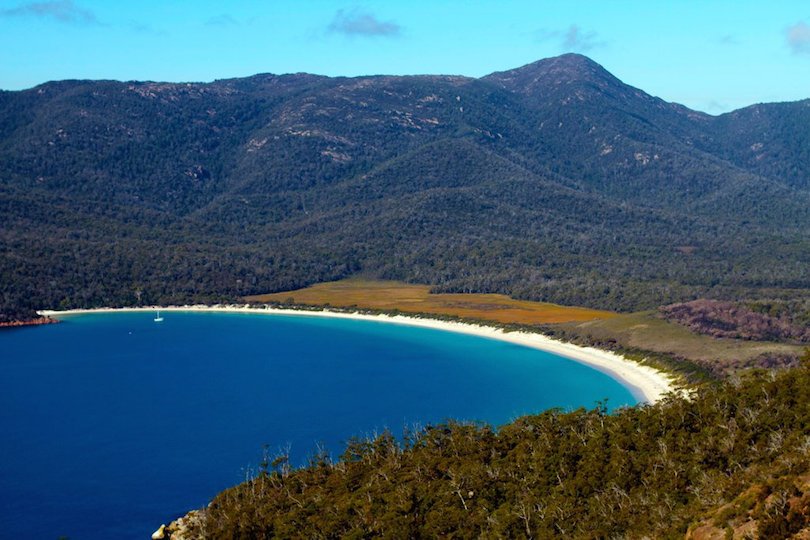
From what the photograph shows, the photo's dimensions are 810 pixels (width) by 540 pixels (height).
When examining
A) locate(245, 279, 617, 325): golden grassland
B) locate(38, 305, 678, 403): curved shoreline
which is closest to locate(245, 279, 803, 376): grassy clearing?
locate(245, 279, 617, 325): golden grassland

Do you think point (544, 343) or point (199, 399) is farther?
point (544, 343)

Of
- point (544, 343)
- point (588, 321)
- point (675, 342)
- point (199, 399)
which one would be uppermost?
point (675, 342)

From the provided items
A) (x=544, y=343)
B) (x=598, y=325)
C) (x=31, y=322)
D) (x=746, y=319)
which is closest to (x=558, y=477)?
(x=746, y=319)

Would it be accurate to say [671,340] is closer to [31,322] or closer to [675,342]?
[675,342]

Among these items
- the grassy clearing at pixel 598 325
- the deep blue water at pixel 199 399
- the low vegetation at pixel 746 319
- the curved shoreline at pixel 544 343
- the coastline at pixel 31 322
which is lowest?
the coastline at pixel 31 322

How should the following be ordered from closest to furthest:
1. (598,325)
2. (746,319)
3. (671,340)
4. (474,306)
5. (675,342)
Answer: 1. (675,342)
2. (671,340)
3. (746,319)
4. (598,325)
5. (474,306)

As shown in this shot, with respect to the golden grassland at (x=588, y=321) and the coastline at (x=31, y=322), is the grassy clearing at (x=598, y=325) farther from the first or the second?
the coastline at (x=31, y=322)

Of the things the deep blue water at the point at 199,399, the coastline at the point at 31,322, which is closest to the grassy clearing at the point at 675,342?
the deep blue water at the point at 199,399
